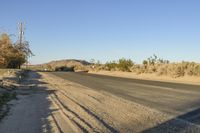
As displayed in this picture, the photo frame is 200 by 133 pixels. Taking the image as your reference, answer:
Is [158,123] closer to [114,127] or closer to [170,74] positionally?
[114,127]

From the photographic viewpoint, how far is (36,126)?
12.2 meters

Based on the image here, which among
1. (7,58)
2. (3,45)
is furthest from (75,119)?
(7,58)

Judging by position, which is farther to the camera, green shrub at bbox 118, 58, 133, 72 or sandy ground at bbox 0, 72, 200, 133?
green shrub at bbox 118, 58, 133, 72

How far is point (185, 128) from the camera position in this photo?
472 inches

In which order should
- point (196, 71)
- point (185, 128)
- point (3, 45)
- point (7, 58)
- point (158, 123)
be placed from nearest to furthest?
1. point (185, 128)
2. point (158, 123)
3. point (196, 71)
4. point (3, 45)
5. point (7, 58)

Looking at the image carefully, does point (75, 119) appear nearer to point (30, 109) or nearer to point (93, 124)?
point (93, 124)

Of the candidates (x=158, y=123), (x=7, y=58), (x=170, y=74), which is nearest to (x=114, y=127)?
(x=158, y=123)

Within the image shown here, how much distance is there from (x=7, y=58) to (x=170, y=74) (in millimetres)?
23935

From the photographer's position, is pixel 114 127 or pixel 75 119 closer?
pixel 114 127

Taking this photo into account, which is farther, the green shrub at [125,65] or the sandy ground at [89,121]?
the green shrub at [125,65]

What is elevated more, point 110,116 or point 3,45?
point 3,45

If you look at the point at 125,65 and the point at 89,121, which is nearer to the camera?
the point at 89,121

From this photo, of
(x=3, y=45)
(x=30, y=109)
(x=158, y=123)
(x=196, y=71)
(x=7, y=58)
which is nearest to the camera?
(x=158, y=123)

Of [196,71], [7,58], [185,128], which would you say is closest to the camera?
[185,128]
